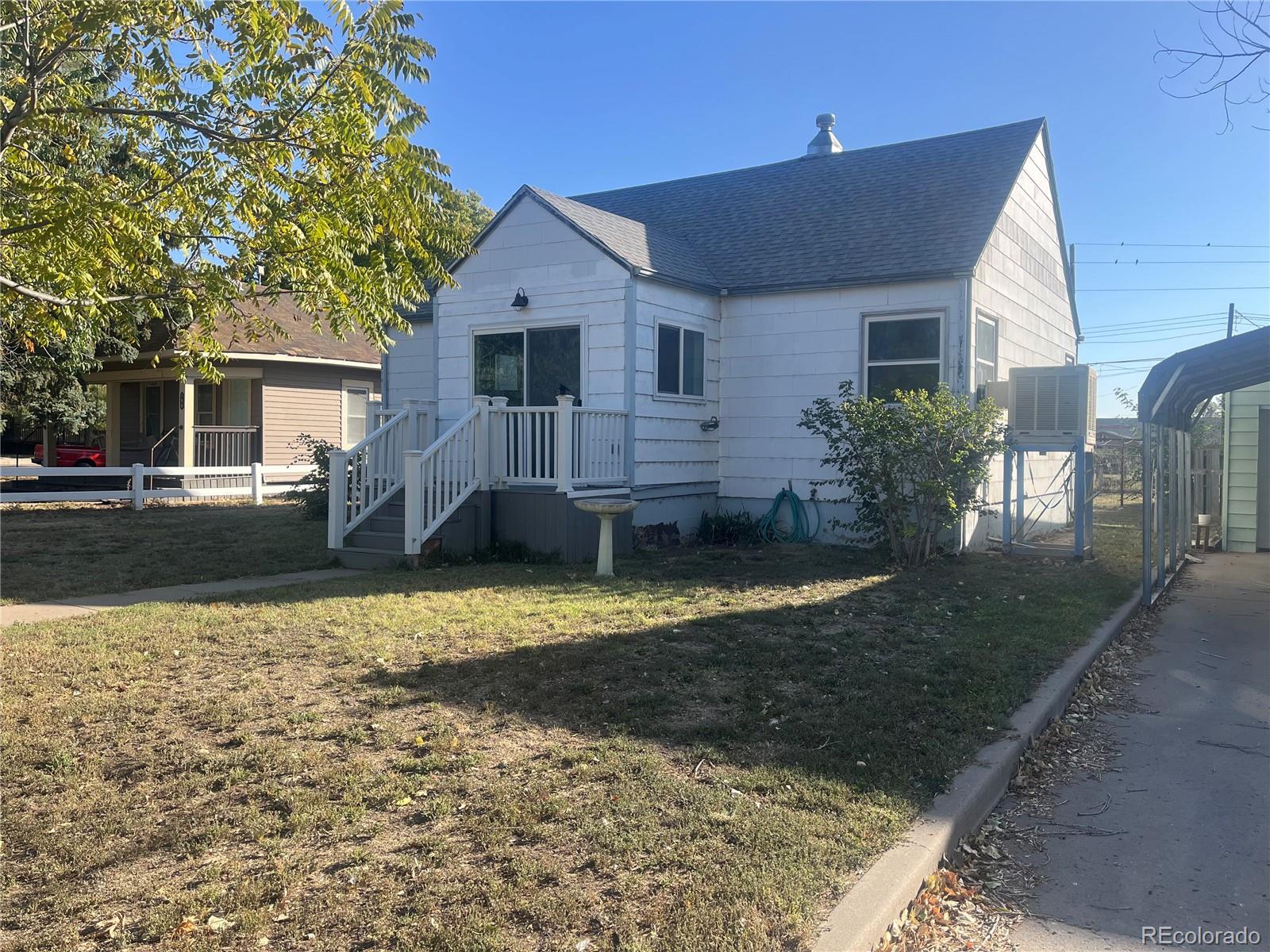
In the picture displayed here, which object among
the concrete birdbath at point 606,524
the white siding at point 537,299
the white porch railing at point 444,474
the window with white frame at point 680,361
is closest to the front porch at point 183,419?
the white siding at point 537,299

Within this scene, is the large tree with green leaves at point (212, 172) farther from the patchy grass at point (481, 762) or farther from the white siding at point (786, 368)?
the white siding at point (786, 368)

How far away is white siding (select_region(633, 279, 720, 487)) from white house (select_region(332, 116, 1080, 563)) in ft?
0.09

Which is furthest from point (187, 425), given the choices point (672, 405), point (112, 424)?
point (672, 405)

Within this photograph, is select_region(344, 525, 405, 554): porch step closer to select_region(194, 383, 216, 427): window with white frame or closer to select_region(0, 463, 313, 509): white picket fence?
select_region(0, 463, 313, 509): white picket fence

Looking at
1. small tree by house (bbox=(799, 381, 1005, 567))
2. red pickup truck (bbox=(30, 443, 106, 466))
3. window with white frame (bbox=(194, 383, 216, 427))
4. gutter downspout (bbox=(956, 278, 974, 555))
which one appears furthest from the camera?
red pickup truck (bbox=(30, 443, 106, 466))

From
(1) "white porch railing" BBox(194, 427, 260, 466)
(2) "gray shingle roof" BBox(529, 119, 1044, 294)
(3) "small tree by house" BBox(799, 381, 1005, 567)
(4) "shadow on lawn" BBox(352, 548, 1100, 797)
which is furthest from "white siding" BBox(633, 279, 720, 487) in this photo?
(1) "white porch railing" BBox(194, 427, 260, 466)

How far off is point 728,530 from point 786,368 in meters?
2.38

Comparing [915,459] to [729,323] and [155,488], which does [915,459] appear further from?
[155,488]

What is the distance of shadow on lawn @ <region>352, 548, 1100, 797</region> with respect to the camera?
4.68 m

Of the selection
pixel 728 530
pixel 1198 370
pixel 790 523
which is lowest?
pixel 728 530

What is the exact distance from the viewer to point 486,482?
11.3m

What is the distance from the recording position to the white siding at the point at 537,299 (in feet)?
39.0

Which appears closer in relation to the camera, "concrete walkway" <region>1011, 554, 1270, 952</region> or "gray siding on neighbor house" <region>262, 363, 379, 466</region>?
"concrete walkway" <region>1011, 554, 1270, 952</region>

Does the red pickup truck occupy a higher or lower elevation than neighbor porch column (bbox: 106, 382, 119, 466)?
lower
